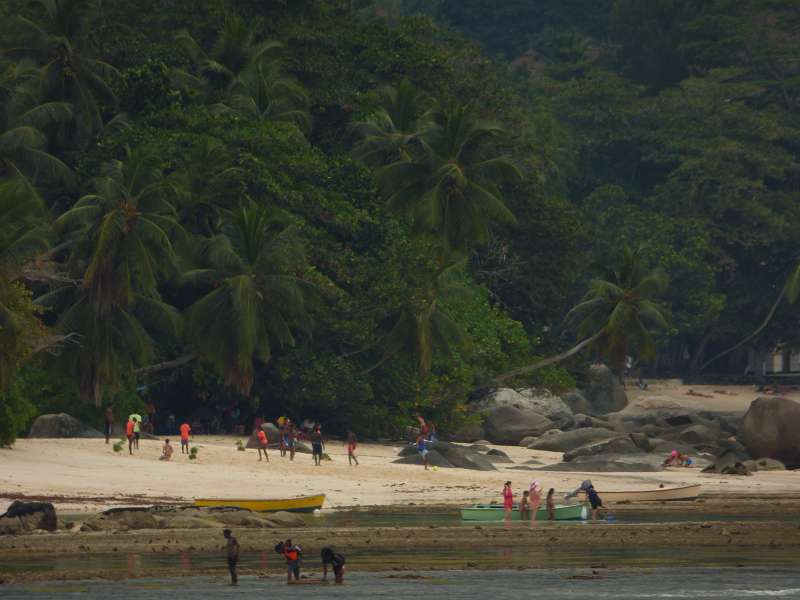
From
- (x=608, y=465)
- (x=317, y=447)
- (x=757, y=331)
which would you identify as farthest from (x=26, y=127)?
(x=757, y=331)

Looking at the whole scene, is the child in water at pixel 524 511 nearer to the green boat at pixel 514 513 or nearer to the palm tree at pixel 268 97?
the green boat at pixel 514 513

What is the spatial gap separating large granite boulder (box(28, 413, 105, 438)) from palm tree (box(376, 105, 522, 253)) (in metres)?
18.1

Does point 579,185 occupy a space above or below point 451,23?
below

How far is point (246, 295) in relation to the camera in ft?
167

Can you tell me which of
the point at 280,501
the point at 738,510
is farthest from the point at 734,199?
the point at 280,501

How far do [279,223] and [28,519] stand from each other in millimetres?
21924

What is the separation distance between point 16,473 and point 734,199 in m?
60.4

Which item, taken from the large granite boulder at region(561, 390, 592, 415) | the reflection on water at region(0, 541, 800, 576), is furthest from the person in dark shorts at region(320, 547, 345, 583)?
the large granite boulder at region(561, 390, 592, 415)

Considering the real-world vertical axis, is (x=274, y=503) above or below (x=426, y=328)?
below

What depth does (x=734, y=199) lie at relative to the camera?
93.2 metres

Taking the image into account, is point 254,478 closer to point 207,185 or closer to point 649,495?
point 649,495

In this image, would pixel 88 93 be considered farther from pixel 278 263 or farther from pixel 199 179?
pixel 278 263

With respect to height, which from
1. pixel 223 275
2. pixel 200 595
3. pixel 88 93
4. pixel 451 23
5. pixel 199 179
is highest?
pixel 451 23

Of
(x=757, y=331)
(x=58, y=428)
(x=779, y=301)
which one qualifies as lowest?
(x=58, y=428)
